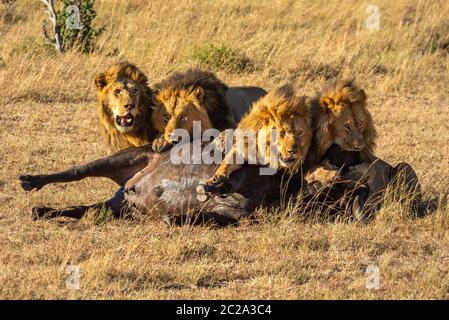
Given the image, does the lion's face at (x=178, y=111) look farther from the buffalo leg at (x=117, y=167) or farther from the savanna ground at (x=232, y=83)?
the savanna ground at (x=232, y=83)

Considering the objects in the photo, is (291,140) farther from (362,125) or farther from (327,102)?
(362,125)

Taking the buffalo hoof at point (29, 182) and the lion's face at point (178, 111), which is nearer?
the buffalo hoof at point (29, 182)

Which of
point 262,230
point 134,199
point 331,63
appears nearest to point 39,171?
point 134,199

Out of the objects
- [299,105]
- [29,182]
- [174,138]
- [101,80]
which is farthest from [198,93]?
[29,182]

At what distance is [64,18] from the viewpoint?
12656 mm

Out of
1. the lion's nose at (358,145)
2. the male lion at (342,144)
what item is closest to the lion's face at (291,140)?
the male lion at (342,144)

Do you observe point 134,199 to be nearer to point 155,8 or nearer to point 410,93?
point 410,93

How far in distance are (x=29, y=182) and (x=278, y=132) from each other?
171 cm

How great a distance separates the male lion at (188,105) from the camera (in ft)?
22.7

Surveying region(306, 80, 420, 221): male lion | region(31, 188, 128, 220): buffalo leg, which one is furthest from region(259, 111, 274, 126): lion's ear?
region(31, 188, 128, 220): buffalo leg

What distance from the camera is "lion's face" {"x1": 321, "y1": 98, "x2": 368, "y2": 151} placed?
657 cm

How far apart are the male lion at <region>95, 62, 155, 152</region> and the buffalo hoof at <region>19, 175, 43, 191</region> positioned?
694 millimetres

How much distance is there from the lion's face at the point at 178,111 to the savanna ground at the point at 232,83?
0.67 meters

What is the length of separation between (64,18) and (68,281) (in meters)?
7.63
